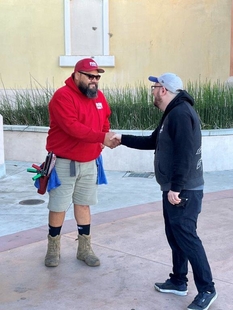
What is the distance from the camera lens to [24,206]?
22.1ft

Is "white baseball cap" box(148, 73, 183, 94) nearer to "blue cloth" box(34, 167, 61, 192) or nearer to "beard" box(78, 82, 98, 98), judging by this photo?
"beard" box(78, 82, 98, 98)

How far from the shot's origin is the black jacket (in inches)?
143

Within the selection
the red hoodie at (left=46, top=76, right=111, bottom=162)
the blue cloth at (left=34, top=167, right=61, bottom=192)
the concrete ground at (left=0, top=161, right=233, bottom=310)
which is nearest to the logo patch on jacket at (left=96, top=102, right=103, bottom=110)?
the red hoodie at (left=46, top=76, right=111, bottom=162)

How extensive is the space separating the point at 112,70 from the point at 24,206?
6918 millimetres

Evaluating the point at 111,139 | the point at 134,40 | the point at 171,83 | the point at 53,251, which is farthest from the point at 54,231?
the point at 134,40

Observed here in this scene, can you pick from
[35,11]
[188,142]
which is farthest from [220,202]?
[35,11]

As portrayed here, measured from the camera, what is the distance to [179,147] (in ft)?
11.9

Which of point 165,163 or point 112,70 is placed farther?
point 112,70

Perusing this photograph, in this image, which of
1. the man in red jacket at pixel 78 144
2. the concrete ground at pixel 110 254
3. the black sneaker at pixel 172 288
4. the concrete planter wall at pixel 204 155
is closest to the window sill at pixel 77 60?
the concrete planter wall at pixel 204 155

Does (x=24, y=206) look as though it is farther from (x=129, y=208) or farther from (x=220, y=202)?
(x=220, y=202)

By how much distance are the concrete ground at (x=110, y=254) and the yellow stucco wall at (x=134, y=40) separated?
5891 millimetres

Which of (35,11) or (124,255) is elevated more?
(35,11)

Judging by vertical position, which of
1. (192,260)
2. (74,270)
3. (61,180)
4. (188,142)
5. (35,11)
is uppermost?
(35,11)

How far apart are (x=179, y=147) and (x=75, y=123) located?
1.04 meters
